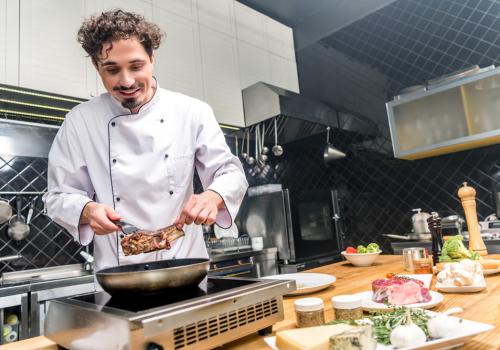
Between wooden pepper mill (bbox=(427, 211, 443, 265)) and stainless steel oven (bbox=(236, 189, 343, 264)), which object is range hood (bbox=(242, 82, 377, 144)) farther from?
wooden pepper mill (bbox=(427, 211, 443, 265))

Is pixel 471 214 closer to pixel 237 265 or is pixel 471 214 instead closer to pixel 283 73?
pixel 237 265

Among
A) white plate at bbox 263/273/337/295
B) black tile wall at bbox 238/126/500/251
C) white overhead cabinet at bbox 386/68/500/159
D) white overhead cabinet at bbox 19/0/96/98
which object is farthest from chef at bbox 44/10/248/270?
black tile wall at bbox 238/126/500/251

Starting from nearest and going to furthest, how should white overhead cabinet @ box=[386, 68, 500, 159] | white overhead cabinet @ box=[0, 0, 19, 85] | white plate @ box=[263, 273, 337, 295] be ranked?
1. white plate @ box=[263, 273, 337, 295]
2. white overhead cabinet @ box=[0, 0, 19, 85]
3. white overhead cabinet @ box=[386, 68, 500, 159]

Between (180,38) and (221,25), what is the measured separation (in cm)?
57

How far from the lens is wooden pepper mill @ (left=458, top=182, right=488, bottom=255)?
1446mm

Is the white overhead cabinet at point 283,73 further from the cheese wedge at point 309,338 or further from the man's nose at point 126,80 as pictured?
the cheese wedge at point 309,338

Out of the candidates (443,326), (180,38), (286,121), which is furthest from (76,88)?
(443,326)

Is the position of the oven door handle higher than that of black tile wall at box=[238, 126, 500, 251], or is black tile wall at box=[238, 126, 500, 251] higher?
black tile wall at box=[238, 126, 500, 251]

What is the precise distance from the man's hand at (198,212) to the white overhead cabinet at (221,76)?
92.3 inches

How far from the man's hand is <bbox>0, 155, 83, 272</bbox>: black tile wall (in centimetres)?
214

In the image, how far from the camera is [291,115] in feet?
11.7

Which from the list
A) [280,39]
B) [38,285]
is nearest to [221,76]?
[280,39]

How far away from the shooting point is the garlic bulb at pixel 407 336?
61 cm

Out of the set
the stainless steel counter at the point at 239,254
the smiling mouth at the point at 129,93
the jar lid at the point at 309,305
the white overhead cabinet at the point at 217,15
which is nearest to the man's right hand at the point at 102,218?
the smiling mouth at the point at 129,93
